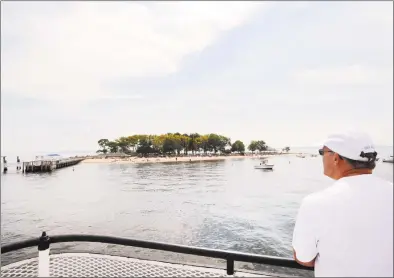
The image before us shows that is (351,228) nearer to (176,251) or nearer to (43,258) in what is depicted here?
(176,251)

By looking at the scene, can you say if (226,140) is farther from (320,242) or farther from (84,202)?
(320,242)

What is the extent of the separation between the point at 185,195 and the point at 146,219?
37.6 ft

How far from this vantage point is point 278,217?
21.2m

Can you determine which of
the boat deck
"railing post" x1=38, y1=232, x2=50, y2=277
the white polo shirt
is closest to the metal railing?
"railing post" x1=38, y1=232, x2=50, y2=277

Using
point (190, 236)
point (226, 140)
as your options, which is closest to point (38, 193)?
point (190, 236)

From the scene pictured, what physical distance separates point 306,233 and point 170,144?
437 feet

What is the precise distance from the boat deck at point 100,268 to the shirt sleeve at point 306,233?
42.3 inches

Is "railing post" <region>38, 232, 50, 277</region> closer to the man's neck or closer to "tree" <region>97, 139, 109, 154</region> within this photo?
the man's neck

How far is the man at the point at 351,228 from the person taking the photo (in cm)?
149

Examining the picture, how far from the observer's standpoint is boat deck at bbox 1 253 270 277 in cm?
260

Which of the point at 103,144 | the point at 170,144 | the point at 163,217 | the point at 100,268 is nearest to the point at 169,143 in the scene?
the point at 170,144

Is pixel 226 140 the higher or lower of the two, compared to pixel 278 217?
higher

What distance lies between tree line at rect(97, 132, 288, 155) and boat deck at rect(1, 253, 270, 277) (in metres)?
131

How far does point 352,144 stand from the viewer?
171cm
